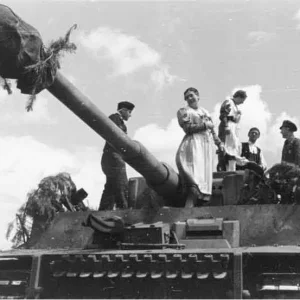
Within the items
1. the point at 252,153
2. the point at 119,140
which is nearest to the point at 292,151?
the point at 252,153

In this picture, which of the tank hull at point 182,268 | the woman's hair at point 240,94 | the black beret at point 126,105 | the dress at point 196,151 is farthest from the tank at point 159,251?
the woman's hair at point 240,94

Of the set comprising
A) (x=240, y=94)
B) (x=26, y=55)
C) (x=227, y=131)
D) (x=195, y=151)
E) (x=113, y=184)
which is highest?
(x=240, y=94)

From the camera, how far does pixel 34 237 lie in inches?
333

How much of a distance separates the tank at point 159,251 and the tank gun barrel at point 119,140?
0.01 metres

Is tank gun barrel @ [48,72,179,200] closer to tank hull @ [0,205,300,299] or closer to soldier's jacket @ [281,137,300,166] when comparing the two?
tank hull @ [0,205,300,299]

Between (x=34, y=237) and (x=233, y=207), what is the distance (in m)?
3.03

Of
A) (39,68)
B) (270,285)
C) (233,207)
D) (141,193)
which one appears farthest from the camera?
(141,193)

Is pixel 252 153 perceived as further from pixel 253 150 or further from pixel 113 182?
pixel 113 182

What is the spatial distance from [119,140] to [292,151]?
298 centimetres

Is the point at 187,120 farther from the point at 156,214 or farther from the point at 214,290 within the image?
the point at 214,290

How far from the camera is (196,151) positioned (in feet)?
27.3

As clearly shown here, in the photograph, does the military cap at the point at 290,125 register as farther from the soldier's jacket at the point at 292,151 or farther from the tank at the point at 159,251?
the tank at the point at 159,251

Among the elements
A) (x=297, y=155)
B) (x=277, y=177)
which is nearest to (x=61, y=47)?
(x=277, y=177)

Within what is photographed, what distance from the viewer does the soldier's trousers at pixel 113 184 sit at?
29.8 feet
